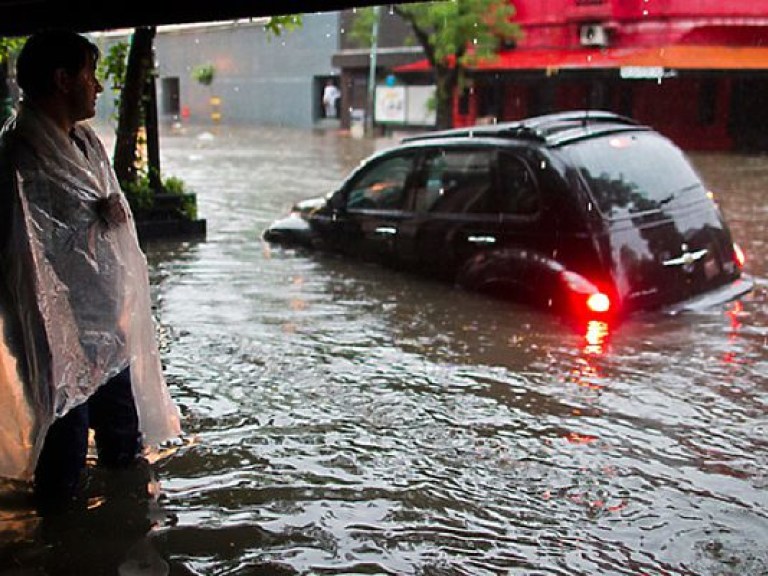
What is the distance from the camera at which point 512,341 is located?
22.5 ft

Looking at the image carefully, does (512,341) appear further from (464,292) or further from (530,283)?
(464,292)

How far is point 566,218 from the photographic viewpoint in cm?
690

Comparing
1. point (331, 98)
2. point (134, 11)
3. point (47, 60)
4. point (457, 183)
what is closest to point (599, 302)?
point (457, 183)

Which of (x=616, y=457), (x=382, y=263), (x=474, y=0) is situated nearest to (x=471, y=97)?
(x=474, y=0)

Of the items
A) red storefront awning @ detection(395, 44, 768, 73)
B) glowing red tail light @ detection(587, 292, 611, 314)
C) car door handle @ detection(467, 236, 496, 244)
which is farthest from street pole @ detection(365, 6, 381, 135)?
glowing red tail light @ detection(587, 292, 611, 314)

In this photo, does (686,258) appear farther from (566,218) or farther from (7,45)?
(7,45)

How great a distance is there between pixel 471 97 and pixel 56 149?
3331 cm

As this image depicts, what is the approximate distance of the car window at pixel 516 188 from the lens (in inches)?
283

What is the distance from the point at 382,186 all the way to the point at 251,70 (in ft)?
144

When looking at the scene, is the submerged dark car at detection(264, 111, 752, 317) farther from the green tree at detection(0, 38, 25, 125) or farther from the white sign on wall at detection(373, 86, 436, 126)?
the white sign on wall at detection(373, 86, 436, 126)

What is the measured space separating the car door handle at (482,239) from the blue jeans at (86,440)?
395 cm

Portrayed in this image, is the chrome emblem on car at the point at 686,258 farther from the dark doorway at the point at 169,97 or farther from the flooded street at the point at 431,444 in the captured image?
the dark doorway at the point at 169,97

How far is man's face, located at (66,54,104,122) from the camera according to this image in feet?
11.9

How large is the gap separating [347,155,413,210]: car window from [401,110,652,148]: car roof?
0.44 meters
